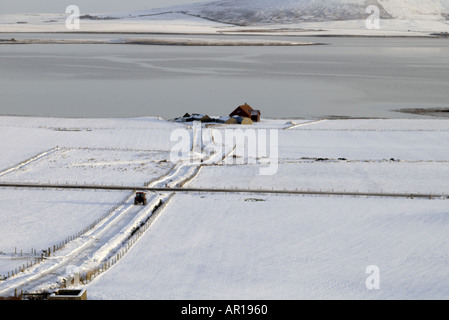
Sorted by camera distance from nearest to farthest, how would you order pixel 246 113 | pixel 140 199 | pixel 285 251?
pixel 285 251 → pixel 140 199 → pixel 246 113

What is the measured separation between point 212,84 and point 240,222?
7315 centimetres

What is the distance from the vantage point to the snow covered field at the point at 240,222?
2547 centimetres

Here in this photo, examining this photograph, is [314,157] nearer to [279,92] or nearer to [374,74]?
[279,92]

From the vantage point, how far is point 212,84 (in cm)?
10600

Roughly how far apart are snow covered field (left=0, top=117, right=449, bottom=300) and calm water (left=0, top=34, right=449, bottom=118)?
894 inches

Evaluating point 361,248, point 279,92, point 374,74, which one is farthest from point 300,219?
point 374,74

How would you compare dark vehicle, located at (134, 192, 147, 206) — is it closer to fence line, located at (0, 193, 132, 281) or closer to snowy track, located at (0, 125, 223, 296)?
snowy track, located at (0, 125, 223, 296)

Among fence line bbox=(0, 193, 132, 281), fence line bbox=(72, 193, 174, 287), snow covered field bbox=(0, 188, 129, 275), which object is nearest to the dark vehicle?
fence line bbox=(72, 193, 174, 287)

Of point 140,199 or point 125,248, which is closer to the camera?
point 125,248

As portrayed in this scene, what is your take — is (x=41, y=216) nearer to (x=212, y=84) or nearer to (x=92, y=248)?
(x=92, y=248)

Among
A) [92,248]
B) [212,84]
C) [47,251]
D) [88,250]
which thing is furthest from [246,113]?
[47,251]

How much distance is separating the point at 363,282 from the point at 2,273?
46.0 ft

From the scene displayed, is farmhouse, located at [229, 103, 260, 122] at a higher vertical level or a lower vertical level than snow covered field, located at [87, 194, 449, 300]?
higher

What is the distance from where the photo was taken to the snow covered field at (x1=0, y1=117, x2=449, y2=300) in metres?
25.5
